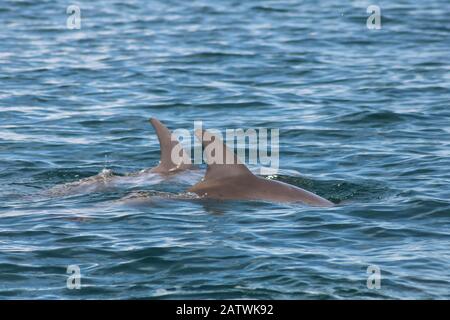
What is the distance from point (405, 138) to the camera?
1692cm

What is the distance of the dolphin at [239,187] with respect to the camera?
12.5 m

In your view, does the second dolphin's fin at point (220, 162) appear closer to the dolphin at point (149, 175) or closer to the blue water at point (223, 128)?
the blue water at point (223, 128)

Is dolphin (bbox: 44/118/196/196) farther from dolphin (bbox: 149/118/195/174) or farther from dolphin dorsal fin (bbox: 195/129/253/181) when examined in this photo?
dolphin dorsal fin (bbox: 195/129/253/181)

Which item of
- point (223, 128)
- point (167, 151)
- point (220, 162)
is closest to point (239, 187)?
point (220, 162)

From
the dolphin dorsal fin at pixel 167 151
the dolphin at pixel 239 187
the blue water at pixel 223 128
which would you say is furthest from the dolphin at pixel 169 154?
the dolphin at pixel 239 187

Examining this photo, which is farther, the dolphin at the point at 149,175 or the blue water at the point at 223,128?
the dolphin at the point at 149,175

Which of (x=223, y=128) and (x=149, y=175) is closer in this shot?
(x=149, y=175)

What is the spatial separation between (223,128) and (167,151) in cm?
401

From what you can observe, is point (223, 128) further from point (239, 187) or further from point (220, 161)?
A: point (220, 161)

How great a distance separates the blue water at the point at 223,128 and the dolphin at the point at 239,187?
7.0 inches

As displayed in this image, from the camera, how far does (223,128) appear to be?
58.2ft

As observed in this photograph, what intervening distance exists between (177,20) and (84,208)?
16.1 metres

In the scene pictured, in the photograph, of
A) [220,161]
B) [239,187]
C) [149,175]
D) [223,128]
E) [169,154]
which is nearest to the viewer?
[220,161]

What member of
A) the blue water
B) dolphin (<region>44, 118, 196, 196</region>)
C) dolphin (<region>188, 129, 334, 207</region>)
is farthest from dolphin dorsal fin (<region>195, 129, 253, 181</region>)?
dolphin (<region>44, 118, 196, 196</region>)
